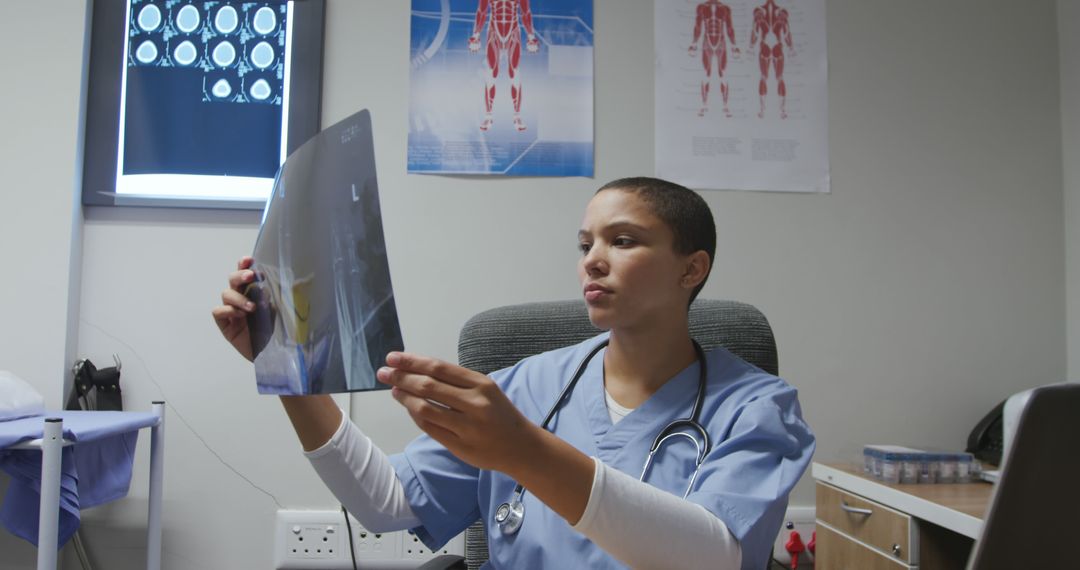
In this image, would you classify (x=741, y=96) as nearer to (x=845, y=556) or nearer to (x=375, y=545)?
(x=845, y=556)

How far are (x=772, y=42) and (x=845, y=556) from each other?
124 centimetres

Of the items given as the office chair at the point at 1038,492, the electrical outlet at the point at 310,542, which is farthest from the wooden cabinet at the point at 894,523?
the electrical outlet at the point at 310,542

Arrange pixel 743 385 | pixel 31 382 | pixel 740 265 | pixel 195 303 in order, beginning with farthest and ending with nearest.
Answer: pixel 740 265
pixel 195 303
pixel 31 382
pixel 743 385

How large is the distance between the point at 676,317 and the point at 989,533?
22.3 inches

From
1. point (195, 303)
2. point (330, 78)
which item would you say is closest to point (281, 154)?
point (330, 78)

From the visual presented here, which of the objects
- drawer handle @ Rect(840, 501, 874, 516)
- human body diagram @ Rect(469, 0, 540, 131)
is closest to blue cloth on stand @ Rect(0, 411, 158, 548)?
human body diagram @ Rect(469, 0, 540, 131)

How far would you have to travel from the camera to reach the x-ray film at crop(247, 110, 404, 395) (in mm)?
638

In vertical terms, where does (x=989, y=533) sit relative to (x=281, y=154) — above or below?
below

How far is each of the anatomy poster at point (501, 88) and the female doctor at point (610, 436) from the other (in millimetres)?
749

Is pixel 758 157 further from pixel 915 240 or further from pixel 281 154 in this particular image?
pixel 281 154

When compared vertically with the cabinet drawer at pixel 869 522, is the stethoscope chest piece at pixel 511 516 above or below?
Answer: above

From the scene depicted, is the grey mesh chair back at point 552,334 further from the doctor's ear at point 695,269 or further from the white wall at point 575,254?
the white wall at point 575,254

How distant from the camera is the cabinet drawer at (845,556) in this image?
128cm

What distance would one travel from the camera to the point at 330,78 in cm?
173
